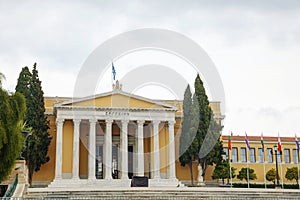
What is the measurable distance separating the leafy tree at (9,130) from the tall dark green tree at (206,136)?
970 inches

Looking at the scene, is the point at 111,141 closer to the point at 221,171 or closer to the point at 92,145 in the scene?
the point at 92,145

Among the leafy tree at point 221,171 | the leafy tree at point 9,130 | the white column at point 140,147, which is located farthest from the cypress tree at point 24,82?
the leafy tree at point 9,130

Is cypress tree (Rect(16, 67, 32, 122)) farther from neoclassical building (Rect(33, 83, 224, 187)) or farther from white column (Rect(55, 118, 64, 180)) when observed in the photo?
white column (Rect(55, 118, 64, 180))

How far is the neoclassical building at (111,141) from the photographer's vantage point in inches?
1417

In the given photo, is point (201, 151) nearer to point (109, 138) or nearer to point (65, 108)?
point (109, 138)

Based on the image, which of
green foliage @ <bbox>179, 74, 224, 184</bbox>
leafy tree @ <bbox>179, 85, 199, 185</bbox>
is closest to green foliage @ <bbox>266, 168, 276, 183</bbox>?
green foliage @ <bbox>179, 74, 224, 184</bbox>

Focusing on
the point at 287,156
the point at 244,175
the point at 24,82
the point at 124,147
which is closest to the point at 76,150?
the point at 124,147

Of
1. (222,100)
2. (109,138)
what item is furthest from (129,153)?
(222,100)

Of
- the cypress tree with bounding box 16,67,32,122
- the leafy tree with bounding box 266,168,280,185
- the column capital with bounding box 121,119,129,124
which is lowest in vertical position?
the leafy tree with bounding box 266,168,280,185

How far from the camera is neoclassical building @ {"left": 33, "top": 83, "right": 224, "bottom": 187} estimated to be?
36000 millimetres

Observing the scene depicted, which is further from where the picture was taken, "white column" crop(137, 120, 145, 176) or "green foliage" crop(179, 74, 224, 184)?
"green foliage" crop(179, 74, 224, 184)

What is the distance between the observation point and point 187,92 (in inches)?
1545

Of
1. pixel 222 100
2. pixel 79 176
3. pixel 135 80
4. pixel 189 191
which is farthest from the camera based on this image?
pixel 222 100

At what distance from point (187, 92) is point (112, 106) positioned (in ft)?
25.1
